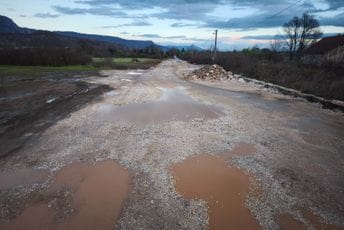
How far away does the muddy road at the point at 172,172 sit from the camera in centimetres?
523

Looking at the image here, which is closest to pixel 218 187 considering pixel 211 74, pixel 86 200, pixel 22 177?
pixel 86 200

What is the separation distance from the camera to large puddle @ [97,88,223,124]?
1220 centimetres

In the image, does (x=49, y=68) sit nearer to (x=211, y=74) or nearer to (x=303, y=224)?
(x=211, y=74)

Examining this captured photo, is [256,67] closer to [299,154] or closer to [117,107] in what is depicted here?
[117,107]

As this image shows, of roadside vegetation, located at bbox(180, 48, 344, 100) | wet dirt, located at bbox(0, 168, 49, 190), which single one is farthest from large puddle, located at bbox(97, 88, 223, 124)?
roadside vegetation, located at bbox(180, 48, 344, 100)

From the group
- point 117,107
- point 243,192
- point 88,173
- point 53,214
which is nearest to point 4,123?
point 117,107

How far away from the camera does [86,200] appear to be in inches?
227

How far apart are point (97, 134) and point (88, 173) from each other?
297 cm

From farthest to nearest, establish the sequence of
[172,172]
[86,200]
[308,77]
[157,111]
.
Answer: [308,77] → [157,111] → [172,172] → [86,200]

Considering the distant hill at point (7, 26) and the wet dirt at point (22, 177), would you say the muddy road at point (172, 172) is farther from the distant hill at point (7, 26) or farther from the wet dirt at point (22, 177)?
the distant hill at point (7, 26)

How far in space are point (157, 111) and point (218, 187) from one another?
25.1 feet

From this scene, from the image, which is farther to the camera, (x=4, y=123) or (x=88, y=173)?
(x=4, y=123)

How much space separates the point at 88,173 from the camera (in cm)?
696

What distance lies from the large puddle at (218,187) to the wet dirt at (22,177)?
3.15m
